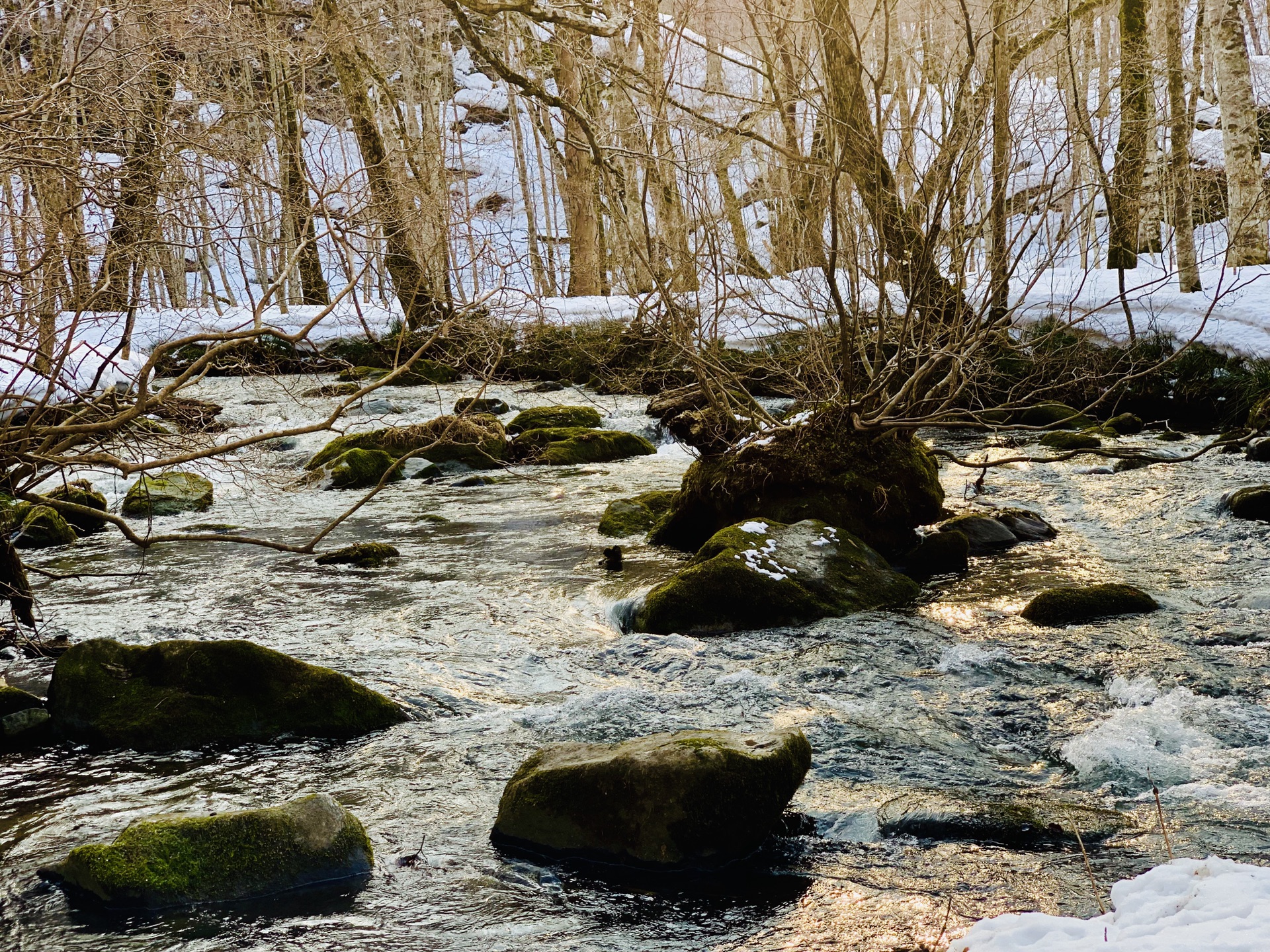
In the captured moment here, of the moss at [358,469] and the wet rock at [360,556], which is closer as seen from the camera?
the wet rock at [360,556]

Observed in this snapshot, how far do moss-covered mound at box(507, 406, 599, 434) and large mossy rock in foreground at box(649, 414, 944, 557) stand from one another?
6383mm

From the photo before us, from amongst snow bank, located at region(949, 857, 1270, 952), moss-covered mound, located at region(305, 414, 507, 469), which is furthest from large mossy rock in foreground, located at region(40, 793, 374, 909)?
moss-covered mound, located at region(305, 414, 507, 469)

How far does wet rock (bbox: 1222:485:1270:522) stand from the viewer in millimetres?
8586

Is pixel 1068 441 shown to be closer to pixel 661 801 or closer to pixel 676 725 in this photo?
pixel 676 725

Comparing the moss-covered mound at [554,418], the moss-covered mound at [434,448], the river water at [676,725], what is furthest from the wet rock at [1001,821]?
the moss-covered mound at [554,418]

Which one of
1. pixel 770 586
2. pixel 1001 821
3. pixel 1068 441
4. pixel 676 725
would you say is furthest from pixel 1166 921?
pixel 1068 441

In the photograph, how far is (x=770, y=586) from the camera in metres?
7.00

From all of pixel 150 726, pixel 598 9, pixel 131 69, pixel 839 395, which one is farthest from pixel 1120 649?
pixel 598 9

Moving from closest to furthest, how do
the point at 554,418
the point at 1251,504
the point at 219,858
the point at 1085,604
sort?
the point at 219,858, the point at 1085,604, the point at 1251,504, the point at 554,418

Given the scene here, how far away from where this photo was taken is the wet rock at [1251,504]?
8.59m

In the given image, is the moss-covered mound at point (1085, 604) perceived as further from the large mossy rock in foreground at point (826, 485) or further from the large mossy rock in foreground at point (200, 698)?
the large mossy rock in foreground at point (200, 698)

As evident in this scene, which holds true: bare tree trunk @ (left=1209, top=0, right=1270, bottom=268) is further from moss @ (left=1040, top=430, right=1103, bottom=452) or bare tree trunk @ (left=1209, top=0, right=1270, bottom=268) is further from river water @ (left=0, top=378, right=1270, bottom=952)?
river water @ (left=0, top=378, right=1270, bottom=952)

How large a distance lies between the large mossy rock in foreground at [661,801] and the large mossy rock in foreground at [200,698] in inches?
59.8

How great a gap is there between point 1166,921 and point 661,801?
173 cm
